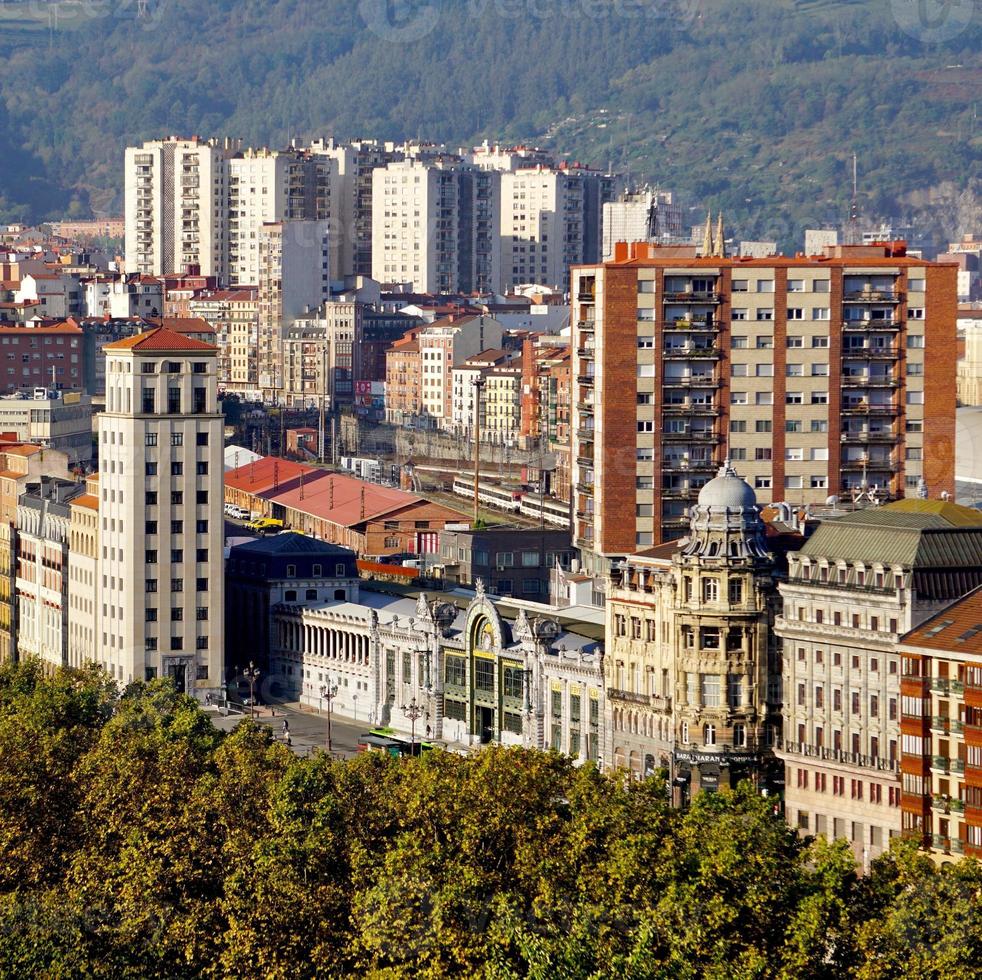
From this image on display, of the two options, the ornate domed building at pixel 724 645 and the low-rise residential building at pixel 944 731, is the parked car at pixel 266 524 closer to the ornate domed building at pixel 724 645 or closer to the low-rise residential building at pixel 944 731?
the ornate domed building at pixel 724 645

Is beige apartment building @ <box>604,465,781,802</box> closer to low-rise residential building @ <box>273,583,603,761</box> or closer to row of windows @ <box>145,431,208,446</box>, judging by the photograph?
low-rise residential building @ <box>273,583,603,761</box>

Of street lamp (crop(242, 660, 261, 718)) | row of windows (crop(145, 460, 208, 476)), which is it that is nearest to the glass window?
street lamp (crop(242, 660, 261, 718))

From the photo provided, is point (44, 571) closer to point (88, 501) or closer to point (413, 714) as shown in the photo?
point (88, 501)

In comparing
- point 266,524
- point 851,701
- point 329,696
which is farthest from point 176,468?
point 851,701

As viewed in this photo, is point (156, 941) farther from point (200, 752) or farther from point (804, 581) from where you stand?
point (804, 581)

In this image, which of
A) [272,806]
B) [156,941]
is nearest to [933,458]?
[272,806]
